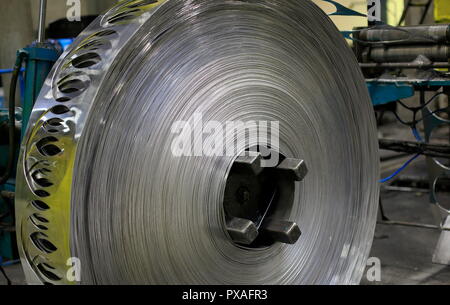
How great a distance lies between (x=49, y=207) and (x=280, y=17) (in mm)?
668

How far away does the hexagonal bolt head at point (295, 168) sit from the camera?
1.31m

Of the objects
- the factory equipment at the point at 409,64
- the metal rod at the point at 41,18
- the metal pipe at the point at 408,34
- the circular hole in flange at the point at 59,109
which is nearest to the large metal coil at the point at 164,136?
the circular hole in flange at the point at 59,109

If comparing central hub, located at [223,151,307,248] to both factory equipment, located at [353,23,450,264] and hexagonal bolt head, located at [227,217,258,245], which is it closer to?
hexagonal bolt head, located at [227,217,258,245]

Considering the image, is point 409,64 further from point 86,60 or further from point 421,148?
point 86,60

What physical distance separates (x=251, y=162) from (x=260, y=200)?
0.24 m

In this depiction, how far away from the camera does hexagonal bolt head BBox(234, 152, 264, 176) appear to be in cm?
121

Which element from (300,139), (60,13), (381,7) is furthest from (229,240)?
(60,13)

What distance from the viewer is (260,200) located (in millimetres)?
1422

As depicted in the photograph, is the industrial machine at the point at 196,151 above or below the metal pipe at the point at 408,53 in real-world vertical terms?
below

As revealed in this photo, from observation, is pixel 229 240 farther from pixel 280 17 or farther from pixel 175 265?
pixel 280 17

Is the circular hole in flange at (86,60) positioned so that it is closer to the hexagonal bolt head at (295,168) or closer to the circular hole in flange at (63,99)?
the circular hole in flange at (63,99)

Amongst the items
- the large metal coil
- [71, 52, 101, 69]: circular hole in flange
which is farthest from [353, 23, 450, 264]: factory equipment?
[71, 52, 101, 69]: circular hole in flange

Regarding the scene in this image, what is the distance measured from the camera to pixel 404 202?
12.3 ft

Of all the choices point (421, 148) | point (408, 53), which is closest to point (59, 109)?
point (408, 53)
